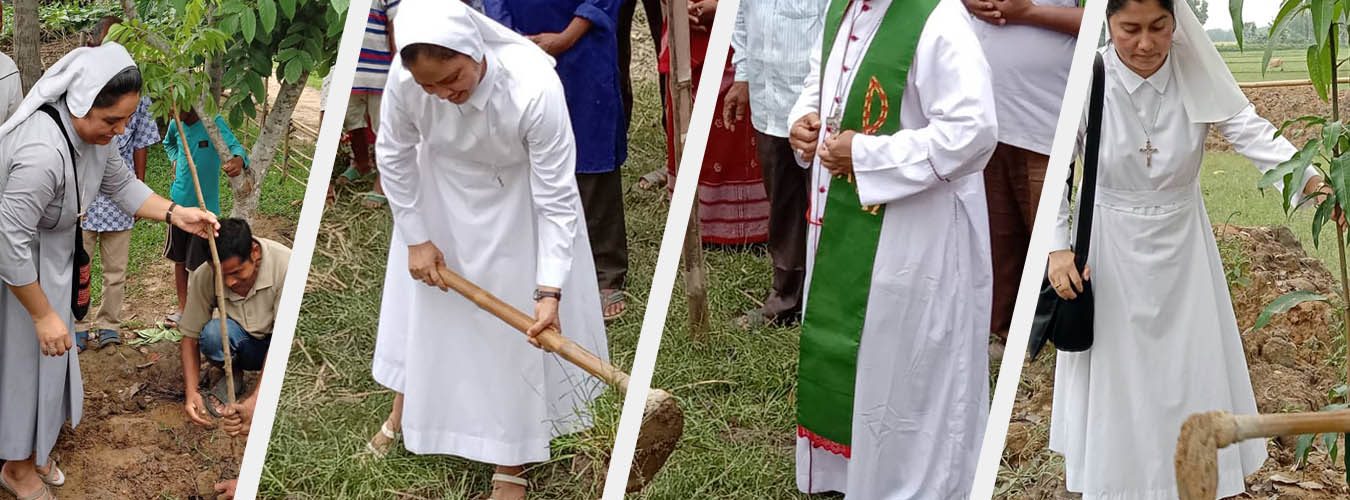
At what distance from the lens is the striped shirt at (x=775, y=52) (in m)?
3.20

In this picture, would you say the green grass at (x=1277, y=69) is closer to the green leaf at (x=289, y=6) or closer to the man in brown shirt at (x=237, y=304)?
the green leaf at (x=289, y=6)

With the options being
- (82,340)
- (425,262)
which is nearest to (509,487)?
(425,262)

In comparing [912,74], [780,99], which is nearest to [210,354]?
[780,99]

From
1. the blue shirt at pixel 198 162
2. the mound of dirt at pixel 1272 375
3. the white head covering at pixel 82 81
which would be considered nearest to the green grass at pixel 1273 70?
the mound of dirt at pixel 1272 375

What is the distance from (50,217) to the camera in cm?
399

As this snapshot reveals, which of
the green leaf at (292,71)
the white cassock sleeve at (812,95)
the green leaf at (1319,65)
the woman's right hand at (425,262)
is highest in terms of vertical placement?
the green leaf at (1319,65)

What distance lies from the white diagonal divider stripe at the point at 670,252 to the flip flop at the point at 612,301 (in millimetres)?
84

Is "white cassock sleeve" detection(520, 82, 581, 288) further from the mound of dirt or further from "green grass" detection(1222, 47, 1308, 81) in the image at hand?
"green grass" detection(1222, 47, 1308, 81)

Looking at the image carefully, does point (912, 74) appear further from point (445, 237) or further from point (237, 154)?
point (237, 154)

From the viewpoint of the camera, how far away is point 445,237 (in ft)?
10.2

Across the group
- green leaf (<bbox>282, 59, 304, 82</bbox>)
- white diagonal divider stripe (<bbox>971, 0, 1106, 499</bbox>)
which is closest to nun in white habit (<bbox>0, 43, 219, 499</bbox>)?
green leaf (<bbox>282, 59, 304, 82</bbox>)

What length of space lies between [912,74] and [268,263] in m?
1.98

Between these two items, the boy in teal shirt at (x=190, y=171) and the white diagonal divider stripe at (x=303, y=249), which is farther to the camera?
the boy in teal shirt at (x=190, y=171)

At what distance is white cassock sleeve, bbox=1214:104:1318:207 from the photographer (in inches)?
119
